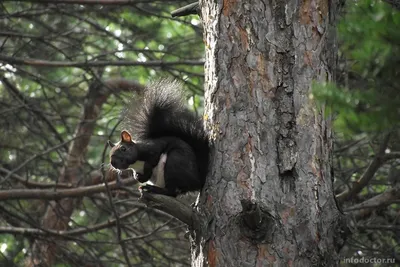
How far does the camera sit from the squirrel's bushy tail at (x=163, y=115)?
3.38 meters

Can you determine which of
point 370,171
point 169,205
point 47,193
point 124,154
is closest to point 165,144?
point 124,154

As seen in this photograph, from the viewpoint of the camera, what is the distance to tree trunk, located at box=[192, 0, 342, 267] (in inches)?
114

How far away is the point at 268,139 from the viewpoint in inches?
119

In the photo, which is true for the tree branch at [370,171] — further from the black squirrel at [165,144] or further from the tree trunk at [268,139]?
the black squirrel at [165,144]

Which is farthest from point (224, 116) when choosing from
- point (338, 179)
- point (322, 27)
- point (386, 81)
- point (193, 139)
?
point (338, 179)

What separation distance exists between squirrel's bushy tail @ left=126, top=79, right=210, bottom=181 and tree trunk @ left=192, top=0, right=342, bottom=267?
6.2 inches

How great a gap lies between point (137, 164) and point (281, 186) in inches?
39.6

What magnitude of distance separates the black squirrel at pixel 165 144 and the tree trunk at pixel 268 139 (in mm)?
118

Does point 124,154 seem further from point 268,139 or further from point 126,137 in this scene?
point 268,139

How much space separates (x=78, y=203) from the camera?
676 centimetres

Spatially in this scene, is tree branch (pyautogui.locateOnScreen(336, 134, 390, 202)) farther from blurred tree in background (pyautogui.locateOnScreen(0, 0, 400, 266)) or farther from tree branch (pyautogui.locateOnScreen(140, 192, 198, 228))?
tree branch (pyautogui.locateOnScreen(140, 192, 198, 228))

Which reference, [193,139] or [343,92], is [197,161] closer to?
[193,139]

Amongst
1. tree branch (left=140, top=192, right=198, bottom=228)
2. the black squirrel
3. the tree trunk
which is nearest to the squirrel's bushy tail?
the black squirrel

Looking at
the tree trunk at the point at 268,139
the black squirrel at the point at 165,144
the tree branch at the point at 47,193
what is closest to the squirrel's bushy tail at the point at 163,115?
the black squirrel at the point at 165,144
